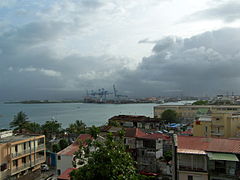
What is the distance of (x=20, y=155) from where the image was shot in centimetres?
1356

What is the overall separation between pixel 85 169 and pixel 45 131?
77.7 ft

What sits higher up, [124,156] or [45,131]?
[124,156]

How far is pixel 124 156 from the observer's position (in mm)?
5371

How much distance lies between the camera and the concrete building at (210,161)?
717cm

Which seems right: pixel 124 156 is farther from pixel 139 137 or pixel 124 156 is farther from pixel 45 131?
pixel 45 131

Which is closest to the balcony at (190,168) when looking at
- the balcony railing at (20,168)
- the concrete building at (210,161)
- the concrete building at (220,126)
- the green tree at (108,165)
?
the concrete building at (210,161)

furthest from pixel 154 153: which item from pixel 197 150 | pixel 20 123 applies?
pixel 20 123

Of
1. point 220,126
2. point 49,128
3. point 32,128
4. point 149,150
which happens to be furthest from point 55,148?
point 220,126

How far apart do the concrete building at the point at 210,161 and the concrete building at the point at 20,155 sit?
9947 millimetres

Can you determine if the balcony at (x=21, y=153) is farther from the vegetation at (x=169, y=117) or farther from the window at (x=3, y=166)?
the vegetation at (x=169, y=117)

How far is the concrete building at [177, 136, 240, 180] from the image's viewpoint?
7172 millimetres

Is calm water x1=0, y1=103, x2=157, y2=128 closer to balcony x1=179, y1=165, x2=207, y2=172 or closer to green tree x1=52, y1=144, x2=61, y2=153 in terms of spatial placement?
green tree x1=52, y1=144, x2=61, y2=153

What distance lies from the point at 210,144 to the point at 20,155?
11.0 metres

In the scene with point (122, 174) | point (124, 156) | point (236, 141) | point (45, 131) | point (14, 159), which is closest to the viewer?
point (122, 174)
